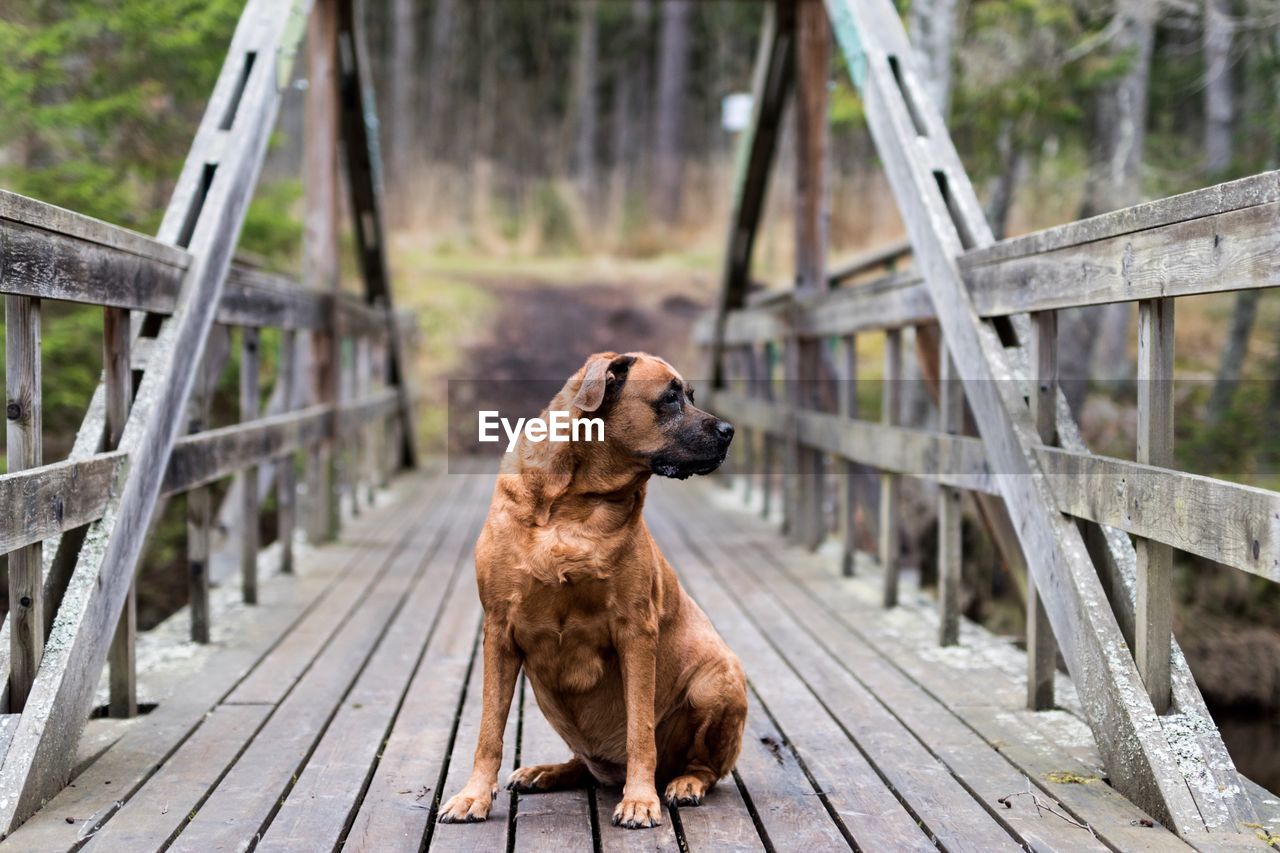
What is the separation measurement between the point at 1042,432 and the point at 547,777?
1.76 metres

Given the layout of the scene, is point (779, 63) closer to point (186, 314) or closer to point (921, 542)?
point (921, 542)

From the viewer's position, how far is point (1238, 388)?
37.4 ft

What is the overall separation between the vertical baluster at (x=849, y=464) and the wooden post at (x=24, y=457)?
13.2ft

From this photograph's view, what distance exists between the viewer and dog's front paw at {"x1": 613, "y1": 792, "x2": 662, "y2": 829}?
2814 millimetres

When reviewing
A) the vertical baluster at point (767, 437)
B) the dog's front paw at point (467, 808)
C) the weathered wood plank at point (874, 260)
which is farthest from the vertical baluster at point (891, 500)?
the dog's front paw at point (467, 808)

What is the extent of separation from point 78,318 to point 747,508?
488 cm

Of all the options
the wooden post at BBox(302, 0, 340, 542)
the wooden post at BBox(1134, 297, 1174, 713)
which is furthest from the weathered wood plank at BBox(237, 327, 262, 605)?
the wooden post at BBox(1134, 297, 1174, 713)

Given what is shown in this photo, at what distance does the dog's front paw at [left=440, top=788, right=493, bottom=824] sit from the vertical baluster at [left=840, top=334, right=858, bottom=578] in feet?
11.8

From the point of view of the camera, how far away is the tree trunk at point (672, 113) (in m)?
23.7

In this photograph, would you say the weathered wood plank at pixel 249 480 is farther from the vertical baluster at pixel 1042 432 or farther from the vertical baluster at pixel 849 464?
the vertical baluster at pixel 1042 432

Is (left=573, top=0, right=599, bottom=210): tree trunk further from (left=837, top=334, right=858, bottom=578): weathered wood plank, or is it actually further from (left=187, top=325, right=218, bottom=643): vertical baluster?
(left=187, top=325, right=218, bottom=643): vertical baluster

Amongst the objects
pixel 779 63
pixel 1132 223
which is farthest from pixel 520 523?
pixel 779 63

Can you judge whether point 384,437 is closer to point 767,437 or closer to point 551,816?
point 767,437

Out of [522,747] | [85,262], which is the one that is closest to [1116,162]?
[522,747]
